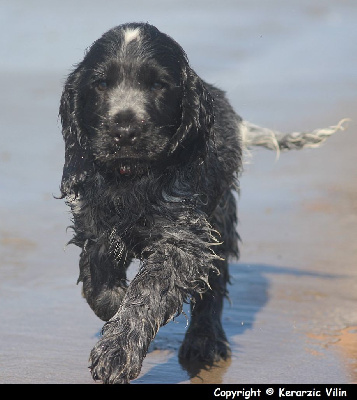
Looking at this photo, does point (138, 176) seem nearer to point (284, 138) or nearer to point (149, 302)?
point (149, 302)

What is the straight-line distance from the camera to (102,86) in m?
5.04

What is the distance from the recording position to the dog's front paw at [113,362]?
4.44m

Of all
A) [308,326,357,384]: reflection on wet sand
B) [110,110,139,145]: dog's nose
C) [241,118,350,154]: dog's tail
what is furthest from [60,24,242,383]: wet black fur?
[241,118,350,154]: dog's tail

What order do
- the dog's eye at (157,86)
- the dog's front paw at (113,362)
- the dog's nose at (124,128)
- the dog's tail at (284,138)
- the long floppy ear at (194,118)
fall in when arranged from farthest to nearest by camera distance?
the dog's tail at (284,138) → the long floppy ear at (194,118) → the dog's eye at (157,86) → the dog's nose at (124,128) → the dog's front paw at (113,362)

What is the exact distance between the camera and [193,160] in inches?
208

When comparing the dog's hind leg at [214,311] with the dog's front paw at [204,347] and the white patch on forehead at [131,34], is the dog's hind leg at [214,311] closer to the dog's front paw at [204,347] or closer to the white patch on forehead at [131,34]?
the dog's front paw at [204,347]

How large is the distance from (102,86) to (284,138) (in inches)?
107

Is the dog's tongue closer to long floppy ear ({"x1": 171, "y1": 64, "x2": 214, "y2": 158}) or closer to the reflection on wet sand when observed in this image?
long floppy ear ({"x1": 171, "y1": 64, "x2": 214, "y2": 158})

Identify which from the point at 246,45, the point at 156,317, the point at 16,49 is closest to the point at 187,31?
the point at 246,45

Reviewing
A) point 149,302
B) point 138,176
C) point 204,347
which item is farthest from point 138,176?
point 204,347

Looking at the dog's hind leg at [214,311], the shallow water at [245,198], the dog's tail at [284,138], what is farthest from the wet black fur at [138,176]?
the dog's tail at [284,138]

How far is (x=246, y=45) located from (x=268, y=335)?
32.0 feet

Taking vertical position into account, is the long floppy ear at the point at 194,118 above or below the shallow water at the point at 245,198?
above

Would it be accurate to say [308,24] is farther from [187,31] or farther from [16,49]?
[16,49]
